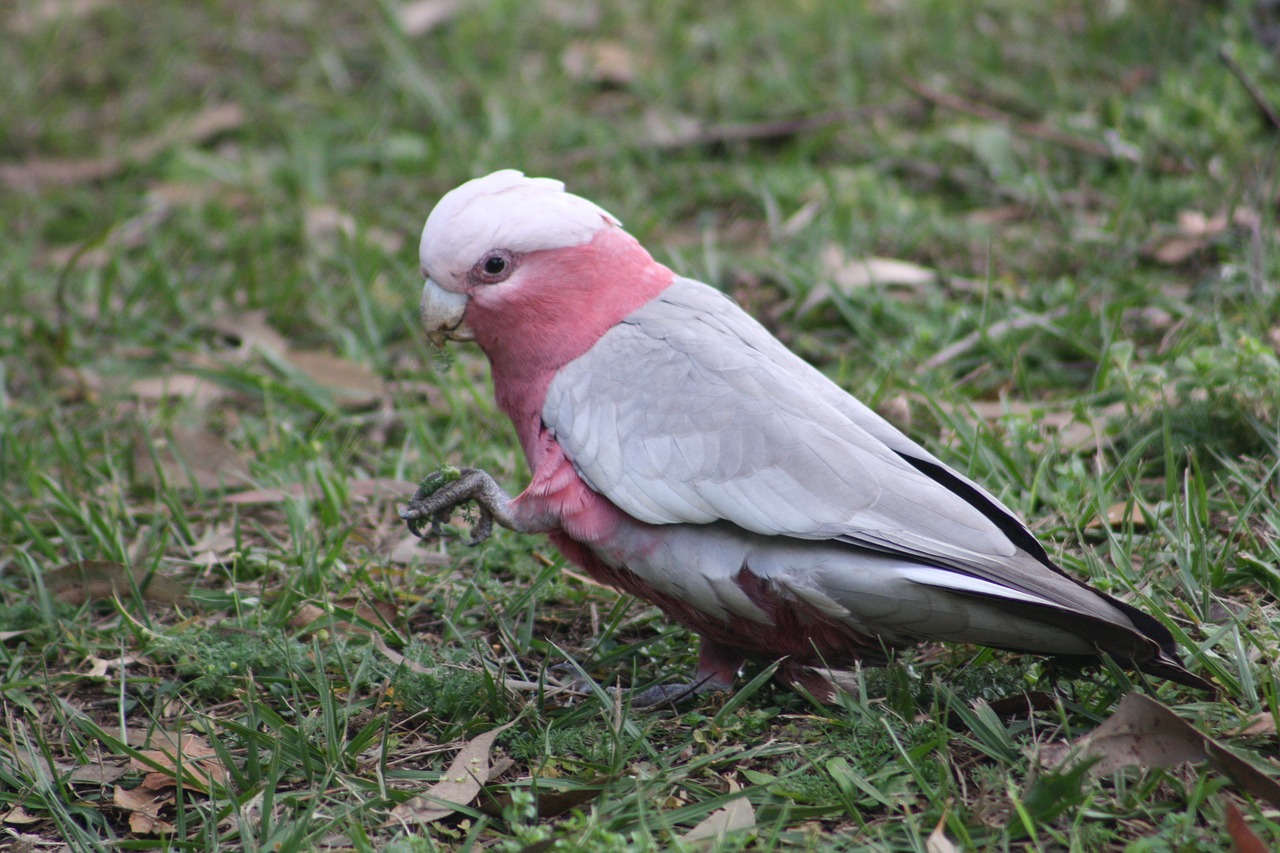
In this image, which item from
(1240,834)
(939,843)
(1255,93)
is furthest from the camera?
(1255,93)

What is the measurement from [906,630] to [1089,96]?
379 centimetres

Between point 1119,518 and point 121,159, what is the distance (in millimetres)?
4921

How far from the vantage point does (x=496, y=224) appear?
2.87 m

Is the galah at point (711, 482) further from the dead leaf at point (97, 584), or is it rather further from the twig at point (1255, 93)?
the twig at point (1255, 93)

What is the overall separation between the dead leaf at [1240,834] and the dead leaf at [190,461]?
286 centimetres

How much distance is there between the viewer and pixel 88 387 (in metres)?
4.35

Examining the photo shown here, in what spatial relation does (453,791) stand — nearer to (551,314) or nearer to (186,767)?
(186,767)

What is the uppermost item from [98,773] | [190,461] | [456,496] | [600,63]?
[600,63]

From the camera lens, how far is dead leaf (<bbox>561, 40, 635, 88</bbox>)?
613 cm

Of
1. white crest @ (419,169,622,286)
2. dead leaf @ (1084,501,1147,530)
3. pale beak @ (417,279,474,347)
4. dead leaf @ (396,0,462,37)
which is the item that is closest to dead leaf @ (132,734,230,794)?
pale beak @ (417,279,474,347)

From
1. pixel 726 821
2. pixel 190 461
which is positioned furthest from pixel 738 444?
pixel 190 461

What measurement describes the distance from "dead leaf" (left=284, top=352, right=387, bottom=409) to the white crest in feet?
4.70

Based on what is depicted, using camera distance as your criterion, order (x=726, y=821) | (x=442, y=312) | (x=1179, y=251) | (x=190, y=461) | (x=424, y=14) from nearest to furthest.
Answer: (x=726, y=821) < (x=442, y=312) < (x=190, y=461) < (x=1179, y=251) < (x=424, y=14)

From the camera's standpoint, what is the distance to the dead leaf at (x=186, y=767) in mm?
2586
